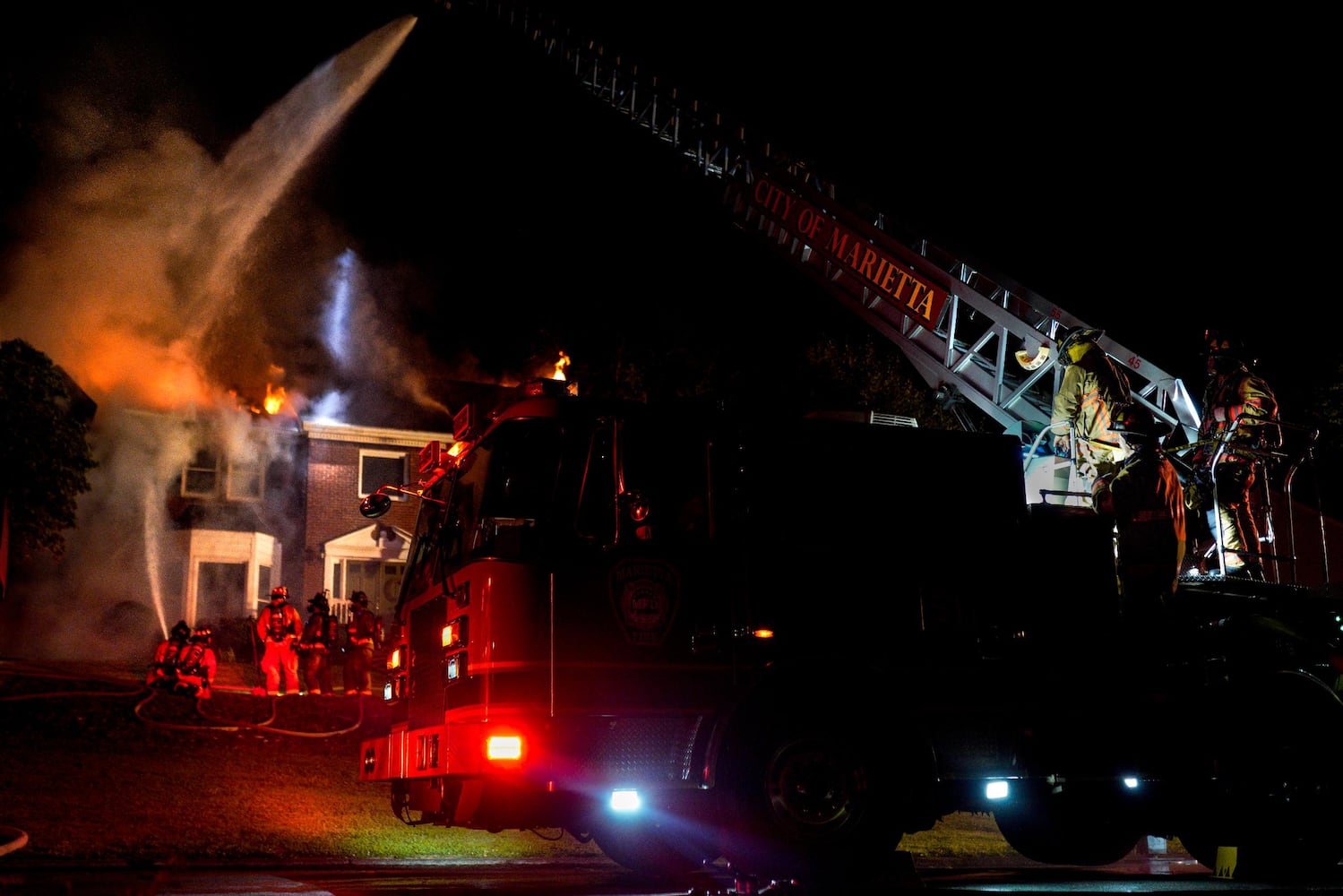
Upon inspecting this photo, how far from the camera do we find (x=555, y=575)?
630 centimetres

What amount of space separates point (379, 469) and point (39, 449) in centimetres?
963

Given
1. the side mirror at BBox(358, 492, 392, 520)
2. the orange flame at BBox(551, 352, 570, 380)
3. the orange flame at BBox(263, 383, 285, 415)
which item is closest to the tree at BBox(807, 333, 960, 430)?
the orange flame at BBox(551, 352, 570, 380)

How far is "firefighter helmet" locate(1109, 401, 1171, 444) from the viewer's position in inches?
330

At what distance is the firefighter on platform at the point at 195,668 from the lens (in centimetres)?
1462

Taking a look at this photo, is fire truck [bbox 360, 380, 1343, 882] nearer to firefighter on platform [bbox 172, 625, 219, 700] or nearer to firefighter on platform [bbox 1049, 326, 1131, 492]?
firefighter on platform [bbox 1049, 326, 1131, 492]

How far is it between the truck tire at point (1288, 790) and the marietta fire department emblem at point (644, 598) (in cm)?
386

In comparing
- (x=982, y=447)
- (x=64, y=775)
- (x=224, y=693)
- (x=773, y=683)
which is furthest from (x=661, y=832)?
(x=224, y=693)

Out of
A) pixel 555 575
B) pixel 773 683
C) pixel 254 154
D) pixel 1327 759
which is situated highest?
pixel 254 154

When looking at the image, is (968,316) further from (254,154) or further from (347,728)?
(254,154)

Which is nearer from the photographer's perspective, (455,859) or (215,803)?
(455,859)

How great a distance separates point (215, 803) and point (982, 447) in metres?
6.96

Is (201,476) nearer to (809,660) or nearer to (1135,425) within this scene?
(1135,425)

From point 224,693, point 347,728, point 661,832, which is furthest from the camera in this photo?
point 224,693

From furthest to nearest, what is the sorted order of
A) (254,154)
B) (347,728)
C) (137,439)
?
(137,439), (254,154), (347,728)
